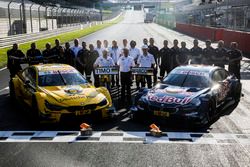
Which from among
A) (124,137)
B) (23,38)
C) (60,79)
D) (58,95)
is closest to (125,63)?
(60,79)

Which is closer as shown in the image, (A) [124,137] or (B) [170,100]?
(A) [124,137]

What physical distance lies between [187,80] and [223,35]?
83.4ft

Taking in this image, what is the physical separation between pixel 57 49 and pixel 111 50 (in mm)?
2023

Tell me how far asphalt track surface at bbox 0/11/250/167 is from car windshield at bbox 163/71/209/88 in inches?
41.2

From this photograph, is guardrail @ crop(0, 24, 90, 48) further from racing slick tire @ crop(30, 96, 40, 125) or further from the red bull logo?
the red bull logo

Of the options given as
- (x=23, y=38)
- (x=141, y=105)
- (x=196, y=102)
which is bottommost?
(x=141, y=105)

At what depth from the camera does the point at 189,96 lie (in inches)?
376

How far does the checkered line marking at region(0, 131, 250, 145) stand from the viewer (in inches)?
327

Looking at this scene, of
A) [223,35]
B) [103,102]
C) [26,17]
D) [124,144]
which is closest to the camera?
[124,144]

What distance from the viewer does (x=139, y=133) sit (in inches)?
350

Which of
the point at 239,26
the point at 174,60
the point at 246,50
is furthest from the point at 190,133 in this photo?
the point at 239,26

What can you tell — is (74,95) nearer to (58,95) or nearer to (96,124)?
(58,95)

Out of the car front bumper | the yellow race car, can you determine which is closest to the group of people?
the yellow race car

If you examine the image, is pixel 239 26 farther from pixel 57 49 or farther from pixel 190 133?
pixel 190 133
